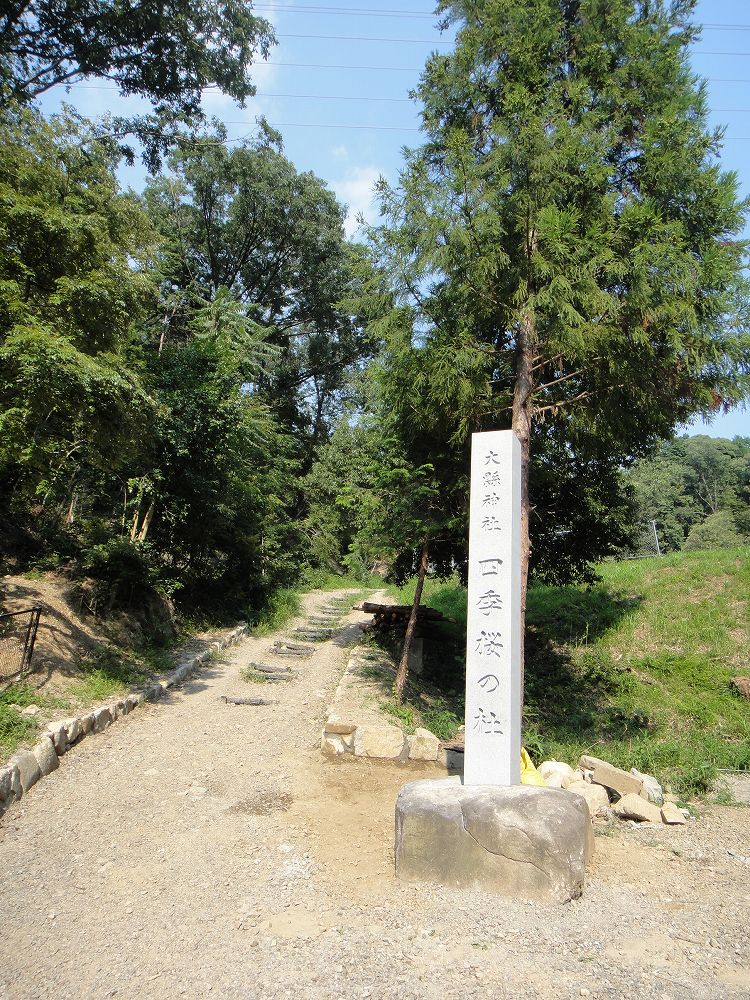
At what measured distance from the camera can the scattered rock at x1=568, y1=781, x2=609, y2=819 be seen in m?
5.67

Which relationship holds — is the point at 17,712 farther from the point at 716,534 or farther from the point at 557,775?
the point at 716,534

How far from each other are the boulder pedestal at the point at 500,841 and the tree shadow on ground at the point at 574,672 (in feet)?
12.3

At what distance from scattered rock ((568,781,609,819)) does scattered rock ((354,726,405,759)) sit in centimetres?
195

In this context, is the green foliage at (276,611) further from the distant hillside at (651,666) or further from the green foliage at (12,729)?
the green foliage at (12,729)

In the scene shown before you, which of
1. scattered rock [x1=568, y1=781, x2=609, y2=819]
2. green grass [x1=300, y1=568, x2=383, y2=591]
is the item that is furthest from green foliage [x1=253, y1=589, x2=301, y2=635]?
scattered rock [x1=568, y1=781, x2=609, y2=819]

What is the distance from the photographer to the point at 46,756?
17.5 ft

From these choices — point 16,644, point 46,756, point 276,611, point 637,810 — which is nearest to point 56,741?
point 46,756

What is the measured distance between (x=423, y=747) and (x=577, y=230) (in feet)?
21.0

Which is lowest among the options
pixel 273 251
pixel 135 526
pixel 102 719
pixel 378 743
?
pixel 378 743

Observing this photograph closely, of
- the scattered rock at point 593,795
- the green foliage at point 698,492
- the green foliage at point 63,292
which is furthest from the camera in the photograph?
the green foliage at point 698,492

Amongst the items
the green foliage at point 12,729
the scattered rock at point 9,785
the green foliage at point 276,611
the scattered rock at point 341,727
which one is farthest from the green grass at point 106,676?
the green foliage at point 276,611

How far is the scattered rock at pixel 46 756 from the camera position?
5230 mm

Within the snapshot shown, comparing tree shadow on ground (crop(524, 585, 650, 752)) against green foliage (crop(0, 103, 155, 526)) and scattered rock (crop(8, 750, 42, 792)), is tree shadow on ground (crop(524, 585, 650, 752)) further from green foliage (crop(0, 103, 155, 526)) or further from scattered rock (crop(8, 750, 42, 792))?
green foliage (crop(0, 103, 155, 526))

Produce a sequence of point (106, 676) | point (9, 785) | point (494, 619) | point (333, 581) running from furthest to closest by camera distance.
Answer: point (333, 581), point (106, 676), point (494, 619), point (9, 785)
